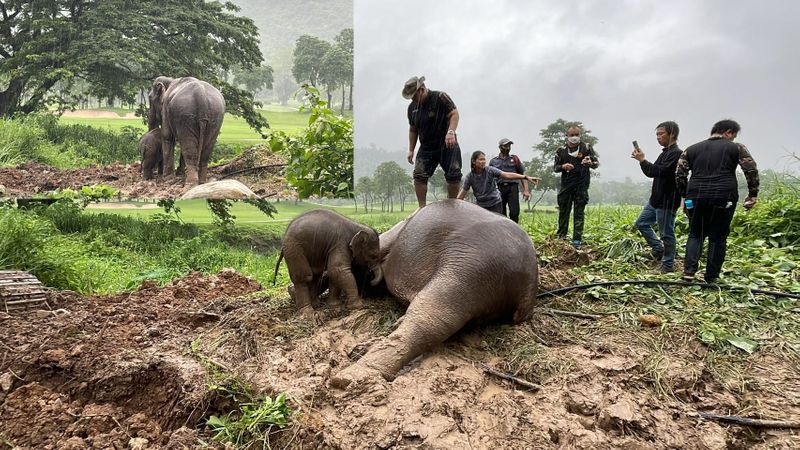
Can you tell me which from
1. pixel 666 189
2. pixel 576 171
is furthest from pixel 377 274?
pixel 576 171

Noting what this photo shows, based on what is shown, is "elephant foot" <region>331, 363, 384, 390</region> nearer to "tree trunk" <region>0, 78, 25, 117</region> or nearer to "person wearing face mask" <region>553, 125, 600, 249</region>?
"person wearing face mask" <region>553, 125, 600, 249</region>

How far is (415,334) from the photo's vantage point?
297 centimetres

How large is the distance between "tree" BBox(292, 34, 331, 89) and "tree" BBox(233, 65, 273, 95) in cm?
65

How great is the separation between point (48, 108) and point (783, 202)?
468 inches

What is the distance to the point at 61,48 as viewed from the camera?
30.4 ft

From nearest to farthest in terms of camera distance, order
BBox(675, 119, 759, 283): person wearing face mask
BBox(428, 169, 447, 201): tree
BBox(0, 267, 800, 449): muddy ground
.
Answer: BBox(0, 267, 800, 449): muddy ground → BBox(675, 119, 759, 283): person wearing face mask → BBox(428, 169, 447, 201): tree

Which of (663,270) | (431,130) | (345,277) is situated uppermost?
(431,130)

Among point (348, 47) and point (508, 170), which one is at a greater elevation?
point (348, 47)

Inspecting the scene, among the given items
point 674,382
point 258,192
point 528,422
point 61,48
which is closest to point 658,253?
point 674,382

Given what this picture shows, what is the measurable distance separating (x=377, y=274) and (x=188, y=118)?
6.66 meters

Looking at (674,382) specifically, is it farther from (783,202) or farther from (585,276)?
(783,202)

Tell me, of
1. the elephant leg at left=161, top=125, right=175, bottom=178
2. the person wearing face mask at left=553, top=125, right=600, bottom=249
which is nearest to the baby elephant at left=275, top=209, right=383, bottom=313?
the person wearing face mask at left=553, top=125, right=600, bottom=249

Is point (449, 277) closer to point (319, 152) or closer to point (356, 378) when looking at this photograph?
point (356, 378)

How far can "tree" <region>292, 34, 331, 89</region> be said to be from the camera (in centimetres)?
A: 1102
